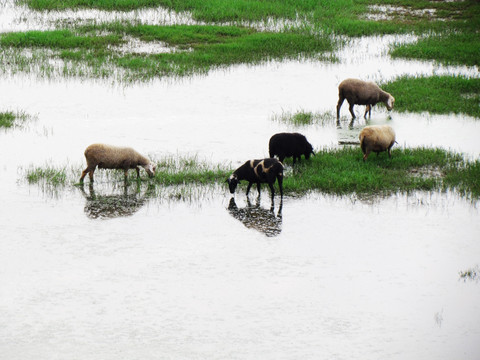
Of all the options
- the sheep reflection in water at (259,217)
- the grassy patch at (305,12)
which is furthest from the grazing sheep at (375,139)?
the grassy patch at (305,12)

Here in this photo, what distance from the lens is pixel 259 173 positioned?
1196cm

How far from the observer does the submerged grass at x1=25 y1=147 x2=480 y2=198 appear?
12.6m

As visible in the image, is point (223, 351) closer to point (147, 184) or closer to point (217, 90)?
point (147, 184)

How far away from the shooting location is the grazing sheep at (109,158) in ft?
40.8

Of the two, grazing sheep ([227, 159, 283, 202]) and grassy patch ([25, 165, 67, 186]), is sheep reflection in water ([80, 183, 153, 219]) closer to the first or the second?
grassy patch ([25, 165, 67, 186])

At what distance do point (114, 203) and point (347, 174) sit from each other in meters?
3.91

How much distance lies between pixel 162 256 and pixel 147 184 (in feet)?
10.0

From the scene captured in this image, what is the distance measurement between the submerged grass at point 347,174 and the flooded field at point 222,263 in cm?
29

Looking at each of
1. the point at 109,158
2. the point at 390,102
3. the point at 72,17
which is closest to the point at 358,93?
the point at 390,102

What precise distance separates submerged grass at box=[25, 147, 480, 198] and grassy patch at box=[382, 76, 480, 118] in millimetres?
3901

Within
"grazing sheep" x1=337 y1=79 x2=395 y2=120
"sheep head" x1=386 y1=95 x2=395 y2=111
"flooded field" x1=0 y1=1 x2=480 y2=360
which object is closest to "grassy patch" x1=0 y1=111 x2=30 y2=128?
"flooded field" x1=0 y1=1 x2=480 y2=360

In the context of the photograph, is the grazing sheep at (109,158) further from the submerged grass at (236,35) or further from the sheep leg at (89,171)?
the submerged grass at (236,35)

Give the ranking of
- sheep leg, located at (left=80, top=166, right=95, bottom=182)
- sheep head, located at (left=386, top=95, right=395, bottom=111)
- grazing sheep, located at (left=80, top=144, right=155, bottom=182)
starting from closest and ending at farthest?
1. grazing sheep, located at (left=80, top=144, right=155, bottom=182)
2. sheep leg, located at (left=80, top=166, right=95, bottom=182)
3. sheep head, located at (left=386, top=95, right=395, bottom=111)

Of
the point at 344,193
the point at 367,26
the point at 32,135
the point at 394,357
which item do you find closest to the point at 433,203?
the point at 344,193
